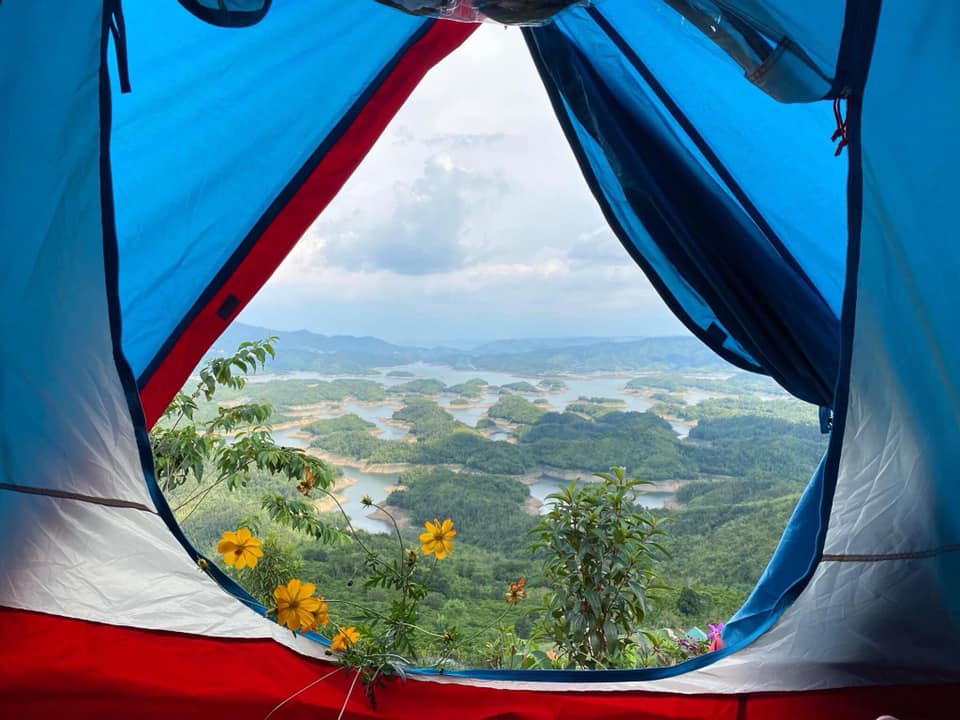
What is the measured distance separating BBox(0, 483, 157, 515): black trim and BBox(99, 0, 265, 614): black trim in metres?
0.03

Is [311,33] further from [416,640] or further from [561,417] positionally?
[561,417]

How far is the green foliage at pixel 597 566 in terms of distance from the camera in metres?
1.48

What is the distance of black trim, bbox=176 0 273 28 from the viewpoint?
0.97 metres

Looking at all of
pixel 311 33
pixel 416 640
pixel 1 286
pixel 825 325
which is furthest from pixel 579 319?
pixel 1 286

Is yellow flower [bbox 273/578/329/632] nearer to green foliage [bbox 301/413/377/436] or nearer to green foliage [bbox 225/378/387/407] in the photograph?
green foliage [bbox 301/413/377/436]

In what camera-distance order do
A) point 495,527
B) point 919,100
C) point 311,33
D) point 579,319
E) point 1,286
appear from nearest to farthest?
1. point 919,100
2. point 1,286
3. point 311,33
4. point 495,527
5. point 579,319

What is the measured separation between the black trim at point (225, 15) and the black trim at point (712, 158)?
0.71 meters

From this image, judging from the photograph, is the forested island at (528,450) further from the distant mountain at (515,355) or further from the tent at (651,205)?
the tent at (651,205)

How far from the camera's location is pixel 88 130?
3.34ft

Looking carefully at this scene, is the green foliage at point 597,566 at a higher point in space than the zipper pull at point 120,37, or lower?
lower

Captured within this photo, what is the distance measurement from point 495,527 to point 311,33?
6.73 ft

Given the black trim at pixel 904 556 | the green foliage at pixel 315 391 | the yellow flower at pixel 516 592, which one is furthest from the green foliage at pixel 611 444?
the black trim at pixel 904 556

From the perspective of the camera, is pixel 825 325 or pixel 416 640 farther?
pixel 825 325

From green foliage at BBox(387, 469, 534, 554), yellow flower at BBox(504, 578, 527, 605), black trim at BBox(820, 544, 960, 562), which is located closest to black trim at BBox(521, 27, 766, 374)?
black trim at BBox(820, 544, 960, 562)
